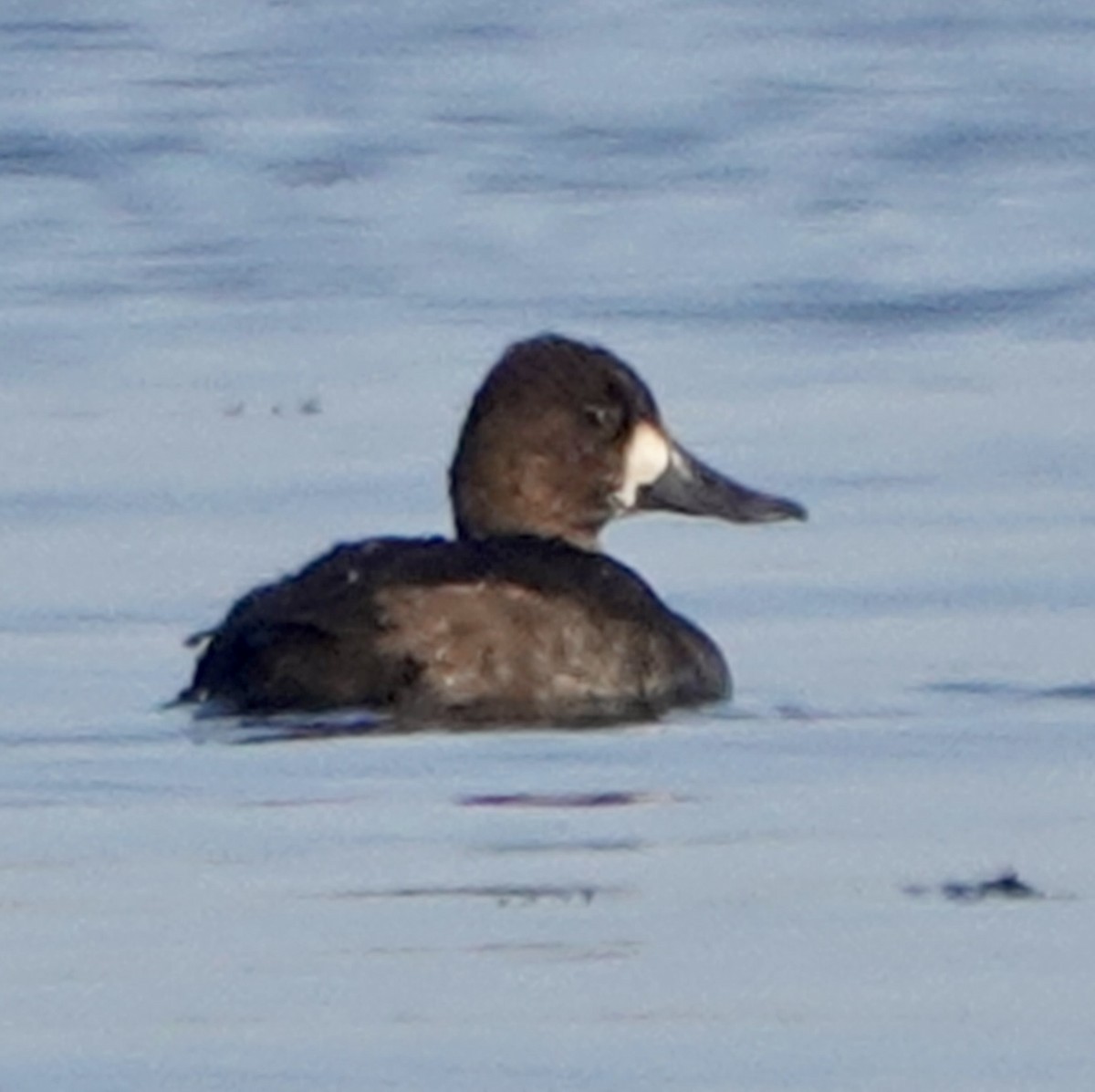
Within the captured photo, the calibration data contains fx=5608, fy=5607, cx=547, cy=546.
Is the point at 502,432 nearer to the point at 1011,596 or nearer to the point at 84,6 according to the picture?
the point at 1011,596

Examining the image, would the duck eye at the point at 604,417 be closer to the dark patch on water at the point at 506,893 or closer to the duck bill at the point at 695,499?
the duck bill at the point at 695,499

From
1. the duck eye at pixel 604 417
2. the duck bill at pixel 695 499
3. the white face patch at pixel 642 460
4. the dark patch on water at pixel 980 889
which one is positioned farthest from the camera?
the duck bill at pixel 695 499

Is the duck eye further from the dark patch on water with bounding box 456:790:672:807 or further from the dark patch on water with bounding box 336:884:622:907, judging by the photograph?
the dark patch on water with bounding box 336:884:622:907

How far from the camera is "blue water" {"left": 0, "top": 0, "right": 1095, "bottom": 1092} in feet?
25.1

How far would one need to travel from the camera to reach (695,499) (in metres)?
11.7

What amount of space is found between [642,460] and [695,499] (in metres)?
0.16

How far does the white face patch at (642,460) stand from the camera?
11.6 m

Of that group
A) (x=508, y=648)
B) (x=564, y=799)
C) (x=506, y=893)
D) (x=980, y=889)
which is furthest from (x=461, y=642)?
(x=980, y=889)

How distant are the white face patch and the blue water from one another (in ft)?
0.98

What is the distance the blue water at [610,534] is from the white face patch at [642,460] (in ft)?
0.98

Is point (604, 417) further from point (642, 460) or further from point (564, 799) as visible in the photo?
point (564, 799)

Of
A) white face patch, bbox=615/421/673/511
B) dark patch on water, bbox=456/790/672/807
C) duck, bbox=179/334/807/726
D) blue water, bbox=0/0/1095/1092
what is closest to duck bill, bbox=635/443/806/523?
white face patch, bbox=615/421/673/511

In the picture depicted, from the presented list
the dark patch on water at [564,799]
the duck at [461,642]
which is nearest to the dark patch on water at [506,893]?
the dark patch on water at [564,799]

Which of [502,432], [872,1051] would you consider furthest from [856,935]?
[502,432]
